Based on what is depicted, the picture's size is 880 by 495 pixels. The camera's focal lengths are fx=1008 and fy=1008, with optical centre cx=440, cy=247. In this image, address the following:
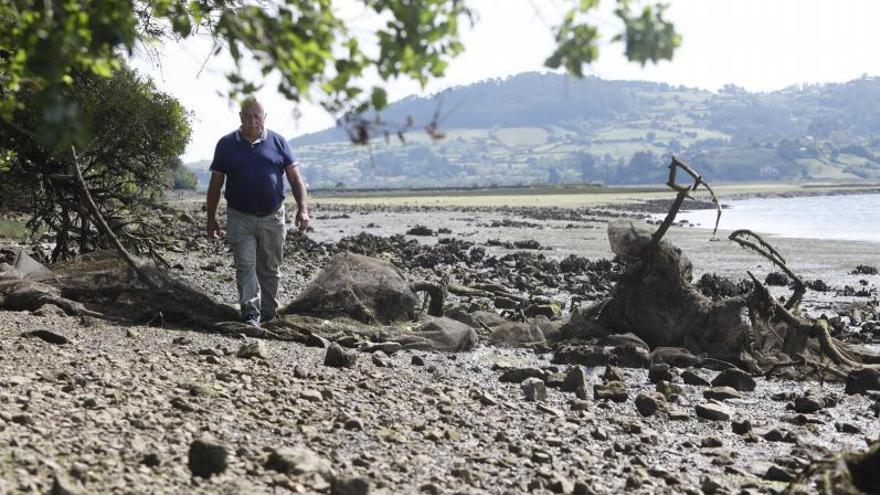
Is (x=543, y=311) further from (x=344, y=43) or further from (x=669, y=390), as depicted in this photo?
(x=344, y=43)

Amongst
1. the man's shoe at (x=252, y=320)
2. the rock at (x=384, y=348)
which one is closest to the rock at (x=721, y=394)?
the rock at (x=384, y=348)

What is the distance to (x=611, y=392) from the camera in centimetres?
1003

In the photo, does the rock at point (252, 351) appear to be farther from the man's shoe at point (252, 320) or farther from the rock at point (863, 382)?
the rock at point (863, 382)

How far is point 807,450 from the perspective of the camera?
27.5 ft

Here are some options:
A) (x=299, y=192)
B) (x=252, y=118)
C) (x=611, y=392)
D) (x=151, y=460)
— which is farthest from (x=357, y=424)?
(x=252, y=118)

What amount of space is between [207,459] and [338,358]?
13.0 feet

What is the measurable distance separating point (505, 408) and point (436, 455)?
1842mm

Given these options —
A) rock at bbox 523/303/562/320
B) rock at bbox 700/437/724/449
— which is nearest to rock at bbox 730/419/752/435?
rock at bbox 700/437/724/449

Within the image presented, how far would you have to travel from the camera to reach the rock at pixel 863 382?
1106 cm

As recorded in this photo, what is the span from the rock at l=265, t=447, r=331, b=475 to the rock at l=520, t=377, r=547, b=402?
350cm

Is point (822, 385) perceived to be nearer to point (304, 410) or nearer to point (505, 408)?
point (505, 408)

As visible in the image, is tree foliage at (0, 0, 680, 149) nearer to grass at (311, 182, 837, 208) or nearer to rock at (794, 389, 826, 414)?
rock at (794, 389, 826, 414)

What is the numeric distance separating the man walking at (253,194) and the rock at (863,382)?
6394mm

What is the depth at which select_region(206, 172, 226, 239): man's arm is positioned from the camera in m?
11.7
